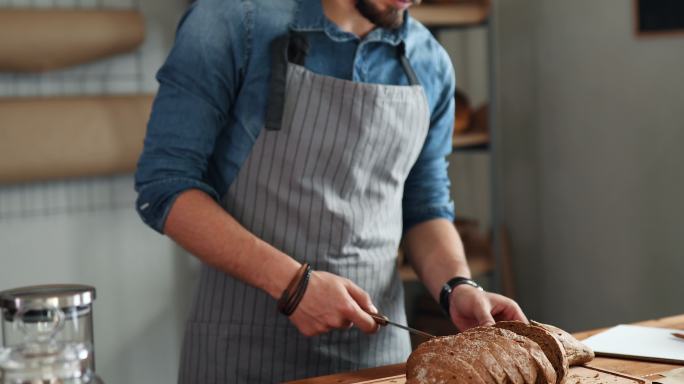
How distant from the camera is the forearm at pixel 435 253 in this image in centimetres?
180

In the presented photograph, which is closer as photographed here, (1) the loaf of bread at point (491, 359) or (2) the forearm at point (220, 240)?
(1) the loaf of bread at point (491, 359)

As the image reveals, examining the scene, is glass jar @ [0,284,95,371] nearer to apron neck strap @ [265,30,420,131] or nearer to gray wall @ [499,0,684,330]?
apron neck strap @ [265,30,420,131]

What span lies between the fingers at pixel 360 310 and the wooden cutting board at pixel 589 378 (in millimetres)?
129

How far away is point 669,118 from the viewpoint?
314 cm

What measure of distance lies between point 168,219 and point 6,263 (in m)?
1.44

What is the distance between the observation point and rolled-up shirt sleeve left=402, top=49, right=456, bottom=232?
190cm

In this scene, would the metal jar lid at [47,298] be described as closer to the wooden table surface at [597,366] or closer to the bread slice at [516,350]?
the wooden table surface at [597,366]

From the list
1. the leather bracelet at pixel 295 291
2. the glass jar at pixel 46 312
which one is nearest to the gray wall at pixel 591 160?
the leather bracelet at pixel 295 291

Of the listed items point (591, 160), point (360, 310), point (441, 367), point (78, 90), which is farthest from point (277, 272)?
point (591, 160)

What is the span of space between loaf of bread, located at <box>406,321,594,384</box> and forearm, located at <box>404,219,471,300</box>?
0.42 metres

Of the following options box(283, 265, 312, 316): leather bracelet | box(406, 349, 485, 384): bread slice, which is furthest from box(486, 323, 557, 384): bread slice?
box(283, 265, 312, 316): leather bracelet

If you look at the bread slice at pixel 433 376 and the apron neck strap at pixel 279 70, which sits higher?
the apron neck strap at pixel 279 70

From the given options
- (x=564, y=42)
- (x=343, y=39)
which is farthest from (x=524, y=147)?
(x=343, y=39)

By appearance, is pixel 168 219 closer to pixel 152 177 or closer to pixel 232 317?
pixel 152 177
